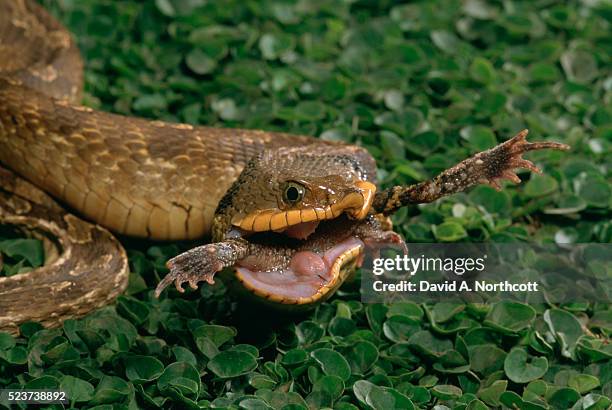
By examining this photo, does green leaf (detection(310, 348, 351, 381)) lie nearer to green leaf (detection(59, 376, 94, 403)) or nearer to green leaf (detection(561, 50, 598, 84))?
green leaf (detection(59, 376, 94, 403))

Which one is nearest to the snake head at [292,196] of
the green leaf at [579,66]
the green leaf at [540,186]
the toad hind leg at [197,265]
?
the toad hind leg at [197,265]

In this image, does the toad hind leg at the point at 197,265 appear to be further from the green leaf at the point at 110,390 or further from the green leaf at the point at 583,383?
the green leaf at the point at 583,383

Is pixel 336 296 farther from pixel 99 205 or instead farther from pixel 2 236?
pixel 2 236

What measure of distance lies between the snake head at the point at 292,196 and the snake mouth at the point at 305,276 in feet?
0.43

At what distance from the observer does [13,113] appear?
18.7ft

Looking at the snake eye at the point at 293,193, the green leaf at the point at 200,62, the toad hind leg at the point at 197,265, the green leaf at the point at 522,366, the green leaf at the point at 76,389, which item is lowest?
the green leaf at the point at 522,366

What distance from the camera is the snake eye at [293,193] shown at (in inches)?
186

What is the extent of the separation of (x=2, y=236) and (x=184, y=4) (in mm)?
2488

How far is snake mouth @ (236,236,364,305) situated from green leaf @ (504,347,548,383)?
0.79 m

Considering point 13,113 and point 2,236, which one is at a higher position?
point 13,113

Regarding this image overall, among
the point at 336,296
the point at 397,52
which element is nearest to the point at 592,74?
the point at 397,52

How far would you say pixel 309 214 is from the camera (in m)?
4.68

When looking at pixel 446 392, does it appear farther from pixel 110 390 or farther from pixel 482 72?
pixel 482 72

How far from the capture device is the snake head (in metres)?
4.68
